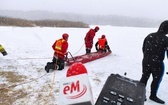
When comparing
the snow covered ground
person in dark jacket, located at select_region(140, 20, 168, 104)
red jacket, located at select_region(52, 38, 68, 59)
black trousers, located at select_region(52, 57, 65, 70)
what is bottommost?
the snow covered ground

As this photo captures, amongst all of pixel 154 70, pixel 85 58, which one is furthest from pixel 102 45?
pixel 154 70

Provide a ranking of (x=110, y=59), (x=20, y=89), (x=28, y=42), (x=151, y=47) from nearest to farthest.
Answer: (x=151, y=47)
(x=20, y=89)
(x=110, y=59)
(x=28, y=42)

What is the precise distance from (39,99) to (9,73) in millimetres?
2497

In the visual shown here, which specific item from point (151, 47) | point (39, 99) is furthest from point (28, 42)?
point (151, 47)

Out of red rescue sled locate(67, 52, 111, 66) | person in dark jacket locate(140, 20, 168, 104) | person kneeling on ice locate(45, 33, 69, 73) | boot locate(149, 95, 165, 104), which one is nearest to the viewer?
person in dark jacket locate(140, 20, 168, 104)

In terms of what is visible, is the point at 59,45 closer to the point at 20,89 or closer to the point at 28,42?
the point at 20,89

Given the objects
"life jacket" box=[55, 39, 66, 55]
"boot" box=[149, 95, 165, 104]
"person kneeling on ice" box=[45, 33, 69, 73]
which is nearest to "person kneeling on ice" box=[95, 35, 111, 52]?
"person kneeling on ice" box=[45, 33, 69, 73]

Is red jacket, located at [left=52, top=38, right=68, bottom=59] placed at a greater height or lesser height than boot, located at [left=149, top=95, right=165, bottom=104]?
greater

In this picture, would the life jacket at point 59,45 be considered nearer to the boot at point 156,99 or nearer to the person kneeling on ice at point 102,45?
the person kneeling on ice at point 102,45

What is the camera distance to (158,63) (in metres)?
5.41

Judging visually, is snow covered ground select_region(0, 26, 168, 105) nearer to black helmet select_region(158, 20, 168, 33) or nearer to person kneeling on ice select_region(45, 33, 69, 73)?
person kneeling on ice select_region(45, 33, 69, 73)

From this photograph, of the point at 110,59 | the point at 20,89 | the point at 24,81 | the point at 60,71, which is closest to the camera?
the point at 20,89

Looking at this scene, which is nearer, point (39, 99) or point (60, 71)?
point (39, 99)

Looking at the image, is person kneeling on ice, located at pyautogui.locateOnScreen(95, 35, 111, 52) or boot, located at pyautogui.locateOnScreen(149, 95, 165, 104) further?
person kneeling on ice, located at pyautogui.locateOnScreen(95, 35, 111, 52)
